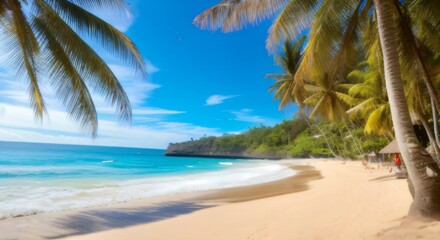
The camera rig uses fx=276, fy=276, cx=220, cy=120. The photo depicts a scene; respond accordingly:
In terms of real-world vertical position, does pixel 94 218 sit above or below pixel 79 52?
below

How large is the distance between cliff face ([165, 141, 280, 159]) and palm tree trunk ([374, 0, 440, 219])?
67.2 metres

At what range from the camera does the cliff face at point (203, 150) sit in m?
75.8

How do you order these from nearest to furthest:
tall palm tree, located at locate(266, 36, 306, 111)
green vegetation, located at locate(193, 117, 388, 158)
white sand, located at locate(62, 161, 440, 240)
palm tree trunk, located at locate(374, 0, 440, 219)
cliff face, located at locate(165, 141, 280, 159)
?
palm tree trunk, located at locate(374, 0, 440, 219), white sand, located at locate(62, 161, 440, 240), tall palm tree, located at locate(266, 36, 306, 111), green vegetation, located at locate(193, 117, 388, 158), cliff face, located at locate(165, 141, 280, 159)

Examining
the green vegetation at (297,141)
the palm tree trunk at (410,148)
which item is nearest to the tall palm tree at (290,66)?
the green vegetation at (297,141)

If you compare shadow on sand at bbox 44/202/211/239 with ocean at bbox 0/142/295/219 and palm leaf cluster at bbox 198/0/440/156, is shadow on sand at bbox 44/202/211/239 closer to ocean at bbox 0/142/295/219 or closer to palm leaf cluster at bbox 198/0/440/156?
ocean at bbox 0/142/295/219

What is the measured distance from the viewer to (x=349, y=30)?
6.39 metres

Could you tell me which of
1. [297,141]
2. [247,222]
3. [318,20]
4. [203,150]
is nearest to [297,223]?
[247,222]

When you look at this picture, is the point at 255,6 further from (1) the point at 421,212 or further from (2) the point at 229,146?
(2) the point at 229,146

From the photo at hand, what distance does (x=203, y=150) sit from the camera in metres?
86.3

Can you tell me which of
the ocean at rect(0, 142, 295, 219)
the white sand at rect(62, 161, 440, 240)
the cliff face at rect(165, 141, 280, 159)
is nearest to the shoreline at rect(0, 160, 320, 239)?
the white sand at rect(62, 161, 440, 240)

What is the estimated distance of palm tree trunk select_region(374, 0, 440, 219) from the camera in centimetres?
391

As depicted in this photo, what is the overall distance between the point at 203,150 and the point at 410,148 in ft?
273

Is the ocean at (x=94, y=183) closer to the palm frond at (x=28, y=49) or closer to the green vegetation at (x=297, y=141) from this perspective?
the palm frond at (x=28, y=49)

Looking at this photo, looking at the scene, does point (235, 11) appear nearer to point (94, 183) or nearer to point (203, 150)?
point (94, 183)
